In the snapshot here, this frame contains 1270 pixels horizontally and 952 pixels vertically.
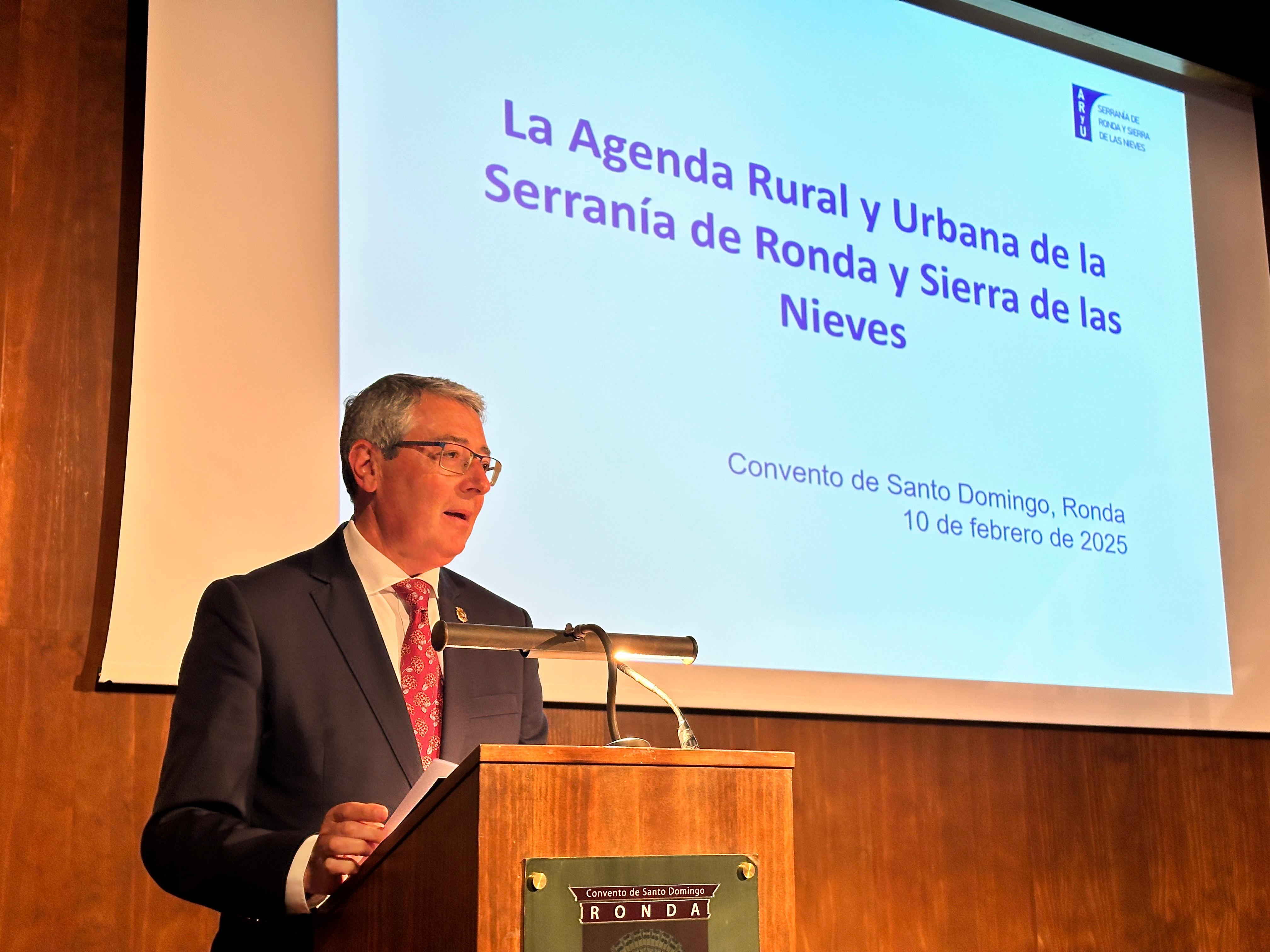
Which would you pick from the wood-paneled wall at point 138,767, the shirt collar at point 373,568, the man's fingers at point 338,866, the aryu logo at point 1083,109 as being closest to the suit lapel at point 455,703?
the shirt collar at point 373,568

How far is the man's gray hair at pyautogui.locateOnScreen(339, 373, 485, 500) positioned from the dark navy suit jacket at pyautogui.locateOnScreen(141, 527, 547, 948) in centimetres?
17

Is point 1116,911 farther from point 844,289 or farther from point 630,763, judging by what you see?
point 630,763

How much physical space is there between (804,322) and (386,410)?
3.38 feet

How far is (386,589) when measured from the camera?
2268 mm

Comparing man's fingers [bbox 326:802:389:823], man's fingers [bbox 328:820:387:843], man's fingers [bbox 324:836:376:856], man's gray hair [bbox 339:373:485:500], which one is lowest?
man's fingers [bbox 324:836:376:856]

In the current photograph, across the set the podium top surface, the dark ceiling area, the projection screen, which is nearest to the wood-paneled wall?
the projection screen

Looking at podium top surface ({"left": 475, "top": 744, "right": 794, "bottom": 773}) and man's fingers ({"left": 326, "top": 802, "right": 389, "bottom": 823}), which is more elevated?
podium top surface ({"left": 475, "top": 744, "right": 794, "bottom": 773})

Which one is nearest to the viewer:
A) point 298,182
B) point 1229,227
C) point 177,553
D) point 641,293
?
point 177,553

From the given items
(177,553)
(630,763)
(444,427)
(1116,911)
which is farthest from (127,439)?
(1116,911)

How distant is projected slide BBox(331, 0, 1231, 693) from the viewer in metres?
2.62

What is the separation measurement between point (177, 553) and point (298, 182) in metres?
0.74

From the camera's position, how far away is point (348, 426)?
2434mm

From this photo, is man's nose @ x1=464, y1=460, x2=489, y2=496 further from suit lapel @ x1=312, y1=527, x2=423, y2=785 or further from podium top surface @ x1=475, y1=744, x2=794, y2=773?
podium top surface @ x1=475, y1=744, x2=794, y2=773

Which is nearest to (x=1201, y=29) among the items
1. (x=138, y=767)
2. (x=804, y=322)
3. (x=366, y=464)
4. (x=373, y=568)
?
(x=804, y=322)
